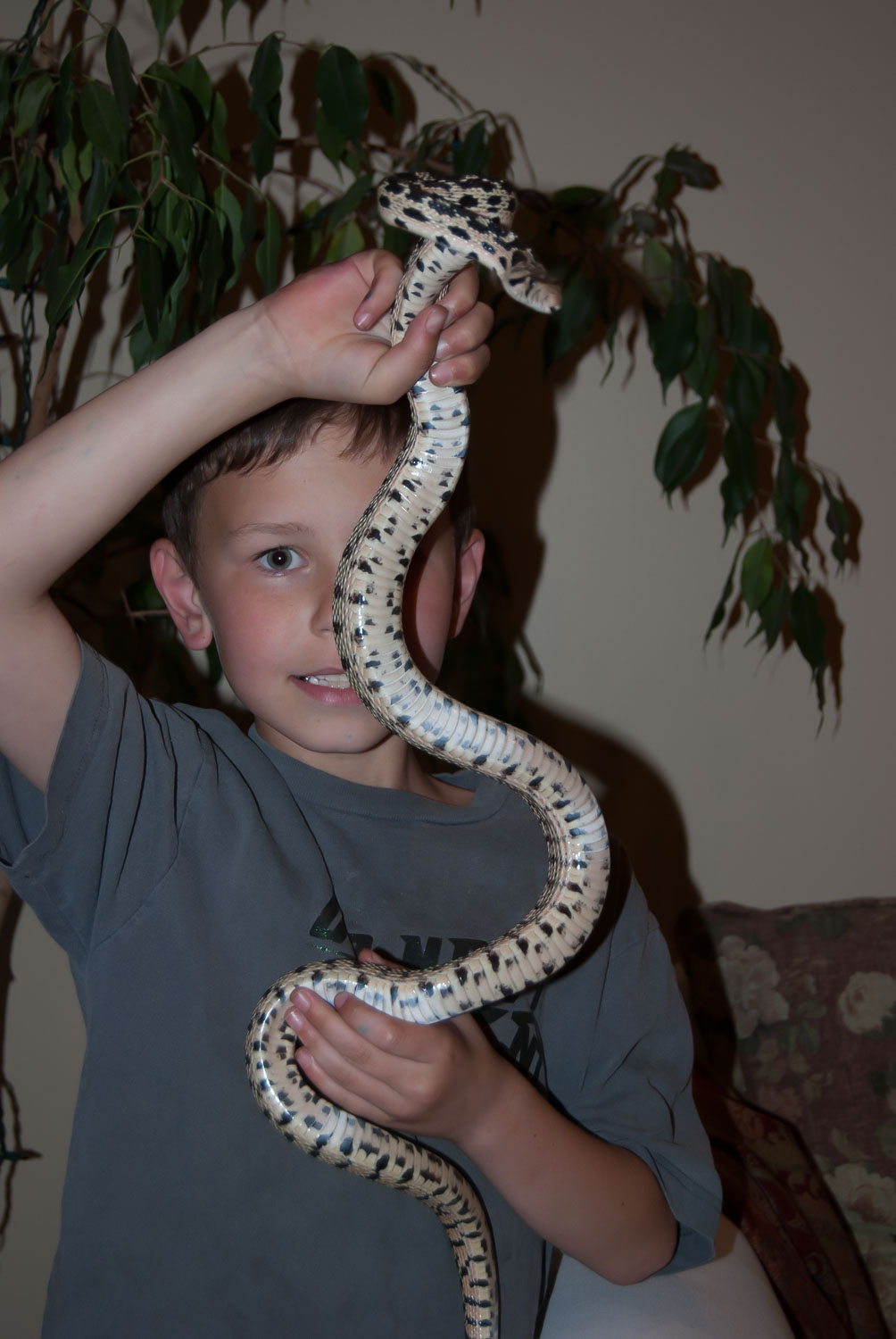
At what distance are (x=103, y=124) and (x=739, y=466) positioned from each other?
1.08 metres

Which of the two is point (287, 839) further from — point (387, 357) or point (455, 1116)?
point (387, 357)

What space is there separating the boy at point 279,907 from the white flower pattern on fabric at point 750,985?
0.91m

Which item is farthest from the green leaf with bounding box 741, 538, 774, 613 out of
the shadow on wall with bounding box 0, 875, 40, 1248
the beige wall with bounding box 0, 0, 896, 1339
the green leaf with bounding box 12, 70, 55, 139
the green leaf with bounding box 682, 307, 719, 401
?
the shadow on wall with bounding box 0, 875, 40, 1248

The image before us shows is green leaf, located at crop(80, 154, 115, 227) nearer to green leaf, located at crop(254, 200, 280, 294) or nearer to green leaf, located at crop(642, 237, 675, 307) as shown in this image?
green leaf, located at crop(254, 200, 280, 294)

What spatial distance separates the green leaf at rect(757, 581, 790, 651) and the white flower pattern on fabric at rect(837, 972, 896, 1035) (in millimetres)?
701

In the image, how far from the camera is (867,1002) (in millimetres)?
1879

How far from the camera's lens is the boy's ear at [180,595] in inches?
41.5

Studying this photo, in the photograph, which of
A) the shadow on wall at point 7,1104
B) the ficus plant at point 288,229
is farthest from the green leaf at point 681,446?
the shadow on wall at point 7,1104

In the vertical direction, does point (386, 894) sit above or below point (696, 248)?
below

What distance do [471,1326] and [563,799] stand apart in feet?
1.71

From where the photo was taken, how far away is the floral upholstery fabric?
1.79 metres

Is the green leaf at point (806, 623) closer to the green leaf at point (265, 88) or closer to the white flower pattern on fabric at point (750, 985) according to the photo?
the white flower pattern on fabric at point (750, 985)

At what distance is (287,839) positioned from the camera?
3.09 feet

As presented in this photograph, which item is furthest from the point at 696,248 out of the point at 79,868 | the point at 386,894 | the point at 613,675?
the point at 79,868
